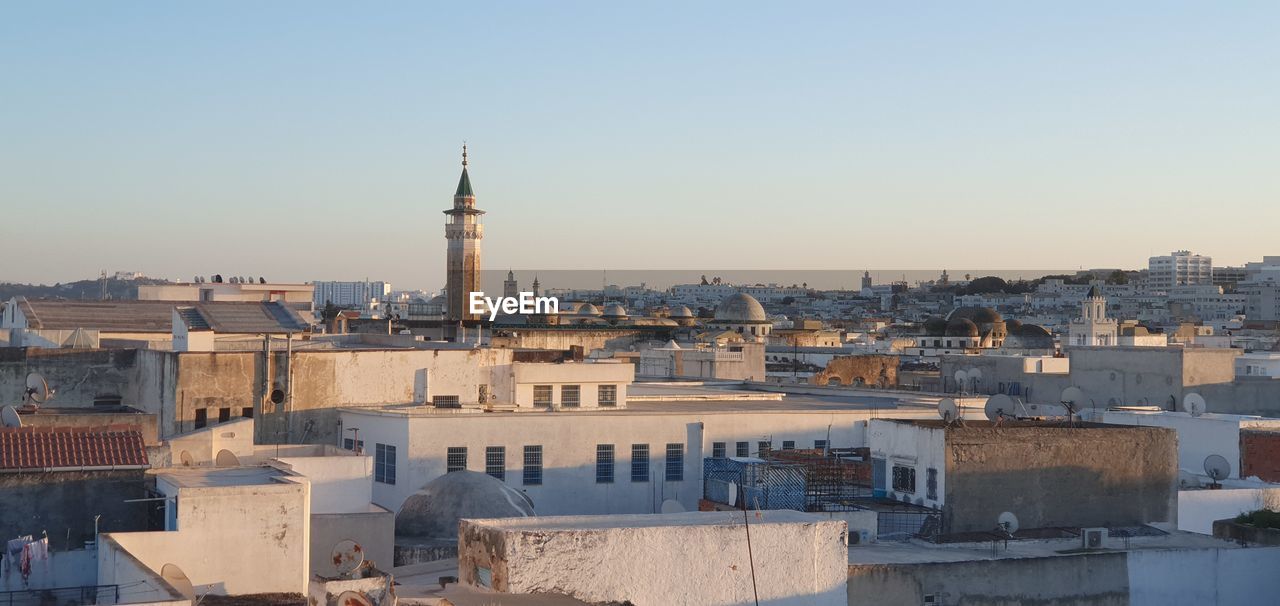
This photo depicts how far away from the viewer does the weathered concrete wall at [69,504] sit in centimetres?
1554

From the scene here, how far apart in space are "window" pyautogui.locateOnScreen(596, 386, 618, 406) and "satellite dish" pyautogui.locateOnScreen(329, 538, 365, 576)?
14.5m

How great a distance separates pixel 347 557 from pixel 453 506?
680 centimetres

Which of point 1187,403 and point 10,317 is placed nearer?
point 1187,403

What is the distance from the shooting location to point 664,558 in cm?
1650

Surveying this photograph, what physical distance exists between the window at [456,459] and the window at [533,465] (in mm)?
1165

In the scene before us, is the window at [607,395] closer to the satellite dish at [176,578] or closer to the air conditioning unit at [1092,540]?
the air conditioning unit at [1092,540]

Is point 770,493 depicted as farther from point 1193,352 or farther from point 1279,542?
point 1193,352

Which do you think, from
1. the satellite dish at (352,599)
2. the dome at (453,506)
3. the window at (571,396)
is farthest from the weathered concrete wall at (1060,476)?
the satellite dish at (352,599)

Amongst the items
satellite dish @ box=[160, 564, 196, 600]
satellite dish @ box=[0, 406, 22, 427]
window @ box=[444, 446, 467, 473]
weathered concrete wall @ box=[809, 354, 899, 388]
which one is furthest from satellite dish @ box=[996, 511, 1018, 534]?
weathered concrete wall @ box=[809, 354, 899, 388]

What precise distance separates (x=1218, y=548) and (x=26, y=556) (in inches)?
607

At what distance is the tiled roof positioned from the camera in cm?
1575

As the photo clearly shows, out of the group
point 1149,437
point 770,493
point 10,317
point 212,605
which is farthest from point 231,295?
point 212,605

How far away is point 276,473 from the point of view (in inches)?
645

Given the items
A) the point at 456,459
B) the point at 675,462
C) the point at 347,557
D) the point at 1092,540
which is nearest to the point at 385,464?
the point at 456,459
